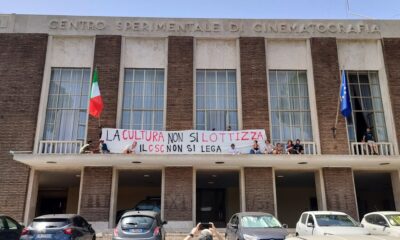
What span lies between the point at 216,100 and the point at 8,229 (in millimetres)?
12138

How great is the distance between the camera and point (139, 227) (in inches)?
469

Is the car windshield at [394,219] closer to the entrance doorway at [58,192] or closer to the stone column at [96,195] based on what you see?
the stone column at [96,195]

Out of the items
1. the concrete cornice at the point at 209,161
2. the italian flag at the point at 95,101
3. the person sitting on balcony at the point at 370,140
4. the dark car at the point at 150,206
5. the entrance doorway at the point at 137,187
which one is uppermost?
the italian flag at the point at 95,101

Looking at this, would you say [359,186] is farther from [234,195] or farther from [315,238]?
[315,238]

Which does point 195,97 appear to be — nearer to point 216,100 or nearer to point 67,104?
point 216,100

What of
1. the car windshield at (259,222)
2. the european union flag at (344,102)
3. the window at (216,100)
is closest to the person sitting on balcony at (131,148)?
the window at (216,100)

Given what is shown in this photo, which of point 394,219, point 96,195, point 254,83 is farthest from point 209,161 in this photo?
point 394,219

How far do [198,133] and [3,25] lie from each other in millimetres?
13047

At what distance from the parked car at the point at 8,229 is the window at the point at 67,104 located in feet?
23.7

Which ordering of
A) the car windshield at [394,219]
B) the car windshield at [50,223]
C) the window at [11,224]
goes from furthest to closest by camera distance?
the car windshield at [394,219] → the window at [11,224] → the car windshield at [50,223]

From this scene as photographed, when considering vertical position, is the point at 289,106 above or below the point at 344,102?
above

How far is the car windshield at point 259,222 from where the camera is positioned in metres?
12.5

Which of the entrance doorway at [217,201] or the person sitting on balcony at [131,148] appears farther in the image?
the entrance doorway at [217,201]

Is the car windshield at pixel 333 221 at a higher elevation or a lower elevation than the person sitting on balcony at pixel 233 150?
lower
